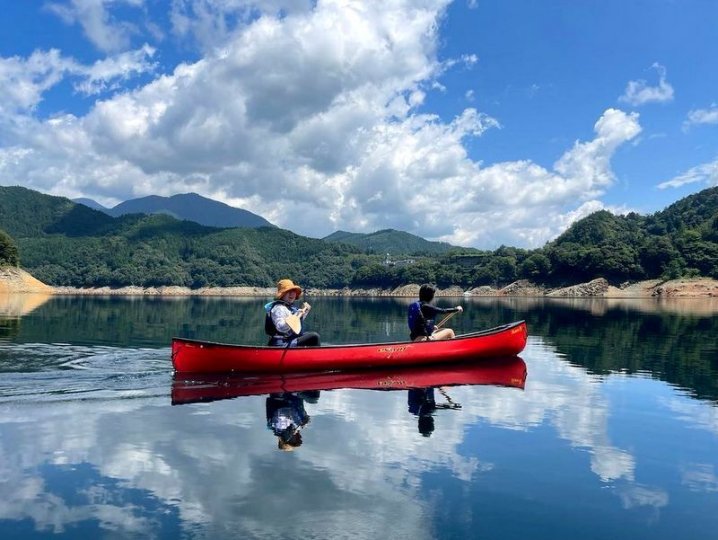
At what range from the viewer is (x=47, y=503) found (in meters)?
8.02

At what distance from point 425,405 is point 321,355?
16.1 ft

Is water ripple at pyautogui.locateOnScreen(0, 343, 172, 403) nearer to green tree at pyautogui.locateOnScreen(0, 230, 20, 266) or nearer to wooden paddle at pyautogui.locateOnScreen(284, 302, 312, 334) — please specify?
wooden paddle at pyautogui.locateOnScreen(284, 302, 312, 334)

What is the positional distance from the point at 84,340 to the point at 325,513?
2504 centimetres

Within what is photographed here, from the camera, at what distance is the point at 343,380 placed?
18047 mm

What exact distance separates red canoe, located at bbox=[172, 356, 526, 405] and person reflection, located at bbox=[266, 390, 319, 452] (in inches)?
32.2

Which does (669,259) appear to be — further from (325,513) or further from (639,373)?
(325,513)

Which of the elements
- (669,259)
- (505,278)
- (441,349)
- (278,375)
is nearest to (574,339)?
(441,349)

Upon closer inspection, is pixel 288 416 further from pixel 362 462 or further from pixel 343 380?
pixel 343 380

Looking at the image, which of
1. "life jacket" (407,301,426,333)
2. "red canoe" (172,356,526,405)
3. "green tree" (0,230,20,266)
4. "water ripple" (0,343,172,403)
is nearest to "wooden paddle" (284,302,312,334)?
"red canoe" (172,356,526,405)

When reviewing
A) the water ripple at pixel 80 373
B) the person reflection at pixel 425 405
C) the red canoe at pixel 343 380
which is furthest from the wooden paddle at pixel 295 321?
the person reflection at pixel 425 405

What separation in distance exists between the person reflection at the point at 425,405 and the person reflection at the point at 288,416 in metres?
2.56

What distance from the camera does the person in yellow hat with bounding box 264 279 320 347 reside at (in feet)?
57.8

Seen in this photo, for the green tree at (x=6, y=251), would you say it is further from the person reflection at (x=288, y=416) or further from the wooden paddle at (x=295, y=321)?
the person reflection at (x=288, y=416)

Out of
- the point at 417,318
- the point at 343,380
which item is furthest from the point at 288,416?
the point at 417,318
